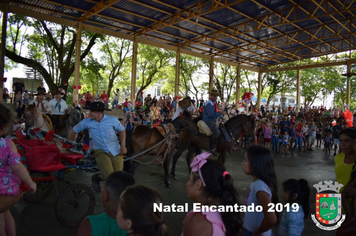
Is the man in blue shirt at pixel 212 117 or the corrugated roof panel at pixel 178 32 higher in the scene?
the corrugated roof panel at pixel 178 32

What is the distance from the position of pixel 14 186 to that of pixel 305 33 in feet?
80.6

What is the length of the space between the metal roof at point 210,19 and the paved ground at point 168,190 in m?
9.32

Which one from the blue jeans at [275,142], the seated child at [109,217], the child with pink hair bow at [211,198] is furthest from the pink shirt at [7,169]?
the blue jeans at [275,142]

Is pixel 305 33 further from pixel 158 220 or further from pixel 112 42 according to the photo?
pixel 158 220

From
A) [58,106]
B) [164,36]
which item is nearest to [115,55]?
[164,36]

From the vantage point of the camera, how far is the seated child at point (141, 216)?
1518 millimetres

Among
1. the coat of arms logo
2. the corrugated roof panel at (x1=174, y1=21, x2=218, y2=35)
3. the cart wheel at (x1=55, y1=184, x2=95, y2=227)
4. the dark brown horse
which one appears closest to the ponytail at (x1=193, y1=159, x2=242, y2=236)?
the coat of arms logo

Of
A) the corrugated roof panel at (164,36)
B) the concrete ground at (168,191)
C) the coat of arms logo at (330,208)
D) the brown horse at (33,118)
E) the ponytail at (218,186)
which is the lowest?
the concrete ground at (168,191)

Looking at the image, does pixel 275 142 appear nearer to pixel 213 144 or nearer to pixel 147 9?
pixel 213 144

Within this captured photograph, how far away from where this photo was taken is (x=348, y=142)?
3324mm

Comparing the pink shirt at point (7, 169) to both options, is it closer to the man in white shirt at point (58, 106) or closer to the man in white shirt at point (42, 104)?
the man in white shirt at point (42, 104)

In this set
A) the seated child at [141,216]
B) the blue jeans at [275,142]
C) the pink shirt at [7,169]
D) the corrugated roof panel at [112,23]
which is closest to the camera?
the seated child at [141,216]

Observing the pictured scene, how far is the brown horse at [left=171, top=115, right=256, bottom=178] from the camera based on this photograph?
8.19 metres

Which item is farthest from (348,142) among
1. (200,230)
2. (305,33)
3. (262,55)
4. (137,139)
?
(262,55)
